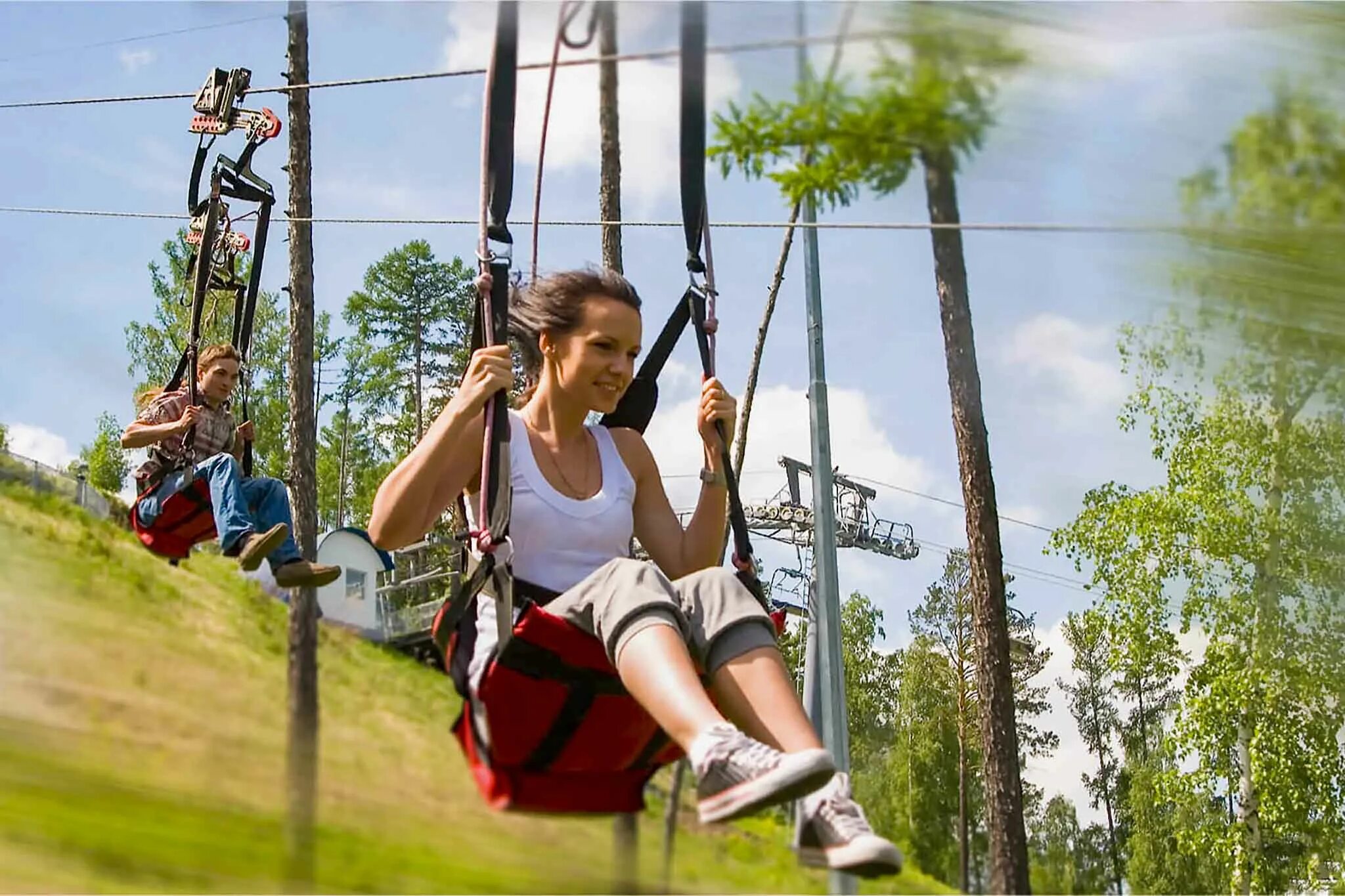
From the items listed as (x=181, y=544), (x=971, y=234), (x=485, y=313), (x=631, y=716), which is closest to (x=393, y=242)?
A: (x=485, y=313)

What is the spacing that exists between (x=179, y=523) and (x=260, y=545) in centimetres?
22

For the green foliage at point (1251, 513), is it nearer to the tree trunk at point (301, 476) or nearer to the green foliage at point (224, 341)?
the tree trunk at point (301, 476)

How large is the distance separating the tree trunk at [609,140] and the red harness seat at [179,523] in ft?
2.50

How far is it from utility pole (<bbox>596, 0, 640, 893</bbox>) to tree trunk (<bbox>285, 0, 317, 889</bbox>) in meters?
0.30

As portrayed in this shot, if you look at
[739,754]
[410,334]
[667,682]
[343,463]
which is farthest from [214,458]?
[739,754]

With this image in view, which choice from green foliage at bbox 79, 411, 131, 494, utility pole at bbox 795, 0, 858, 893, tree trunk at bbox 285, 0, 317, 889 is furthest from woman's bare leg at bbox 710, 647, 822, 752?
green foliage at bbox 79, 411, 131, 494

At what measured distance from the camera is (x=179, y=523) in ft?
8.19

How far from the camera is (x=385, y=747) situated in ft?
4.64

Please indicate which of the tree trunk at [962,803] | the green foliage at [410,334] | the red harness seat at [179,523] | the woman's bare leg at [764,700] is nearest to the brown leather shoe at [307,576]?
the red harness seat at [179,523]

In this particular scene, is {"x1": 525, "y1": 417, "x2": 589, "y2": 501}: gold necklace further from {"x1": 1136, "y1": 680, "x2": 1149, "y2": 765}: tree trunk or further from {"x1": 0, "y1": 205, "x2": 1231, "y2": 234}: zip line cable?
{"x1": 1136, "y1": 680, "x2": 1149, "y2": 765}: tree trunk

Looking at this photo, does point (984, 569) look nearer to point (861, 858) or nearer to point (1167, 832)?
point (1167, 832)

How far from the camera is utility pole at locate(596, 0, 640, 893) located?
1309mm

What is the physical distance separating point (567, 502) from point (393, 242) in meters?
0.44

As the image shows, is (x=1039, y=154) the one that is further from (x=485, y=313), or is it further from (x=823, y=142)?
(x=485, y=313)
